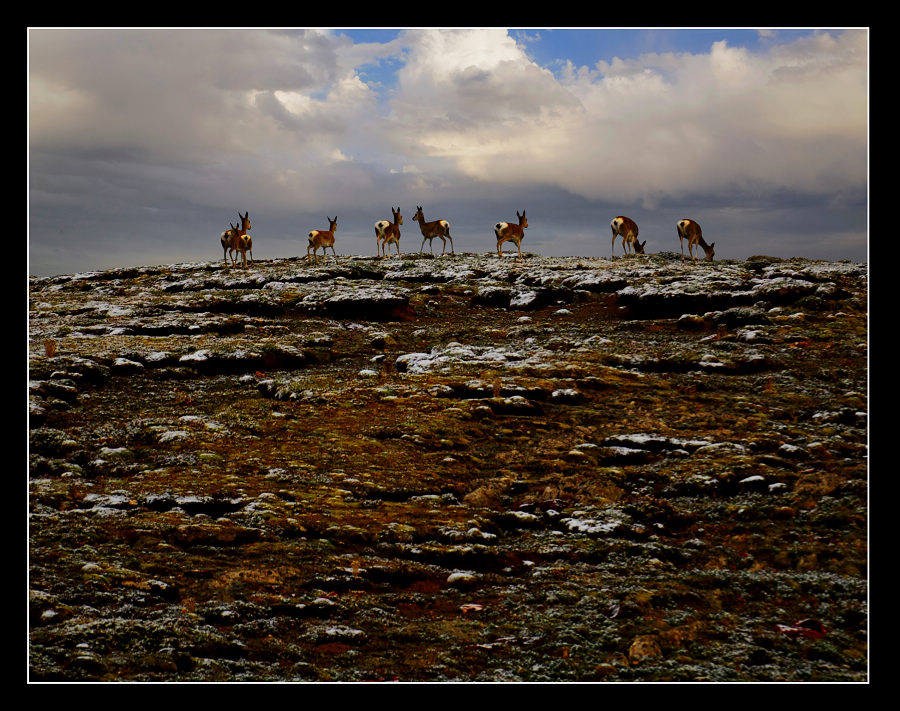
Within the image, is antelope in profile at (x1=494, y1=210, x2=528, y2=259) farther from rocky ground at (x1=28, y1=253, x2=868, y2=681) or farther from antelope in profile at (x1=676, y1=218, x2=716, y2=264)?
rocky ground at (x1=28, y1=253, x2=868, y2=681)

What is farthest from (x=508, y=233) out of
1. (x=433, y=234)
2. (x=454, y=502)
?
(x=454, y=502)

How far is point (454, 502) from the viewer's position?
1352 cm

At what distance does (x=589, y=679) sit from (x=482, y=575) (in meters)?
3.37

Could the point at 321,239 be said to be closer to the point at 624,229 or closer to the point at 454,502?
the point at 624,229

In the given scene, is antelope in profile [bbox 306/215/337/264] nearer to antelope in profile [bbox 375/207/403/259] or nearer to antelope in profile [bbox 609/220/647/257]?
antelope in profile [bbox 375/207/403/259]

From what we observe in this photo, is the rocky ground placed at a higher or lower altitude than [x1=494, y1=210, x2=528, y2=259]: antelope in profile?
lower

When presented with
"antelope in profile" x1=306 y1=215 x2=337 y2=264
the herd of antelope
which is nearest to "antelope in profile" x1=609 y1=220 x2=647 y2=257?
the herd of antelope


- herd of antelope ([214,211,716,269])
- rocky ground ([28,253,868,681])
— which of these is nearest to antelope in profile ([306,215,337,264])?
herd of antelope ([214,211,716,269])

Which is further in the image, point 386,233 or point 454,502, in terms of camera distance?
point 386,233

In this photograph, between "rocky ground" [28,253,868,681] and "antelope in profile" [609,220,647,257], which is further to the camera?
"antelope in profile" [609,220,647,257]

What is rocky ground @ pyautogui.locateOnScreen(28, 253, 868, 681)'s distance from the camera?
25.1 ft

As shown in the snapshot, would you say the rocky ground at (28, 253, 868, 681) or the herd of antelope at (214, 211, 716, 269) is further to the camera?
the herd of antelope at (214, 211, 716, 269)

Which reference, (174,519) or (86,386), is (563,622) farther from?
(86,386)

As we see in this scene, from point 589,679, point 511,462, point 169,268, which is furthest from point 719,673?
point 169,268
